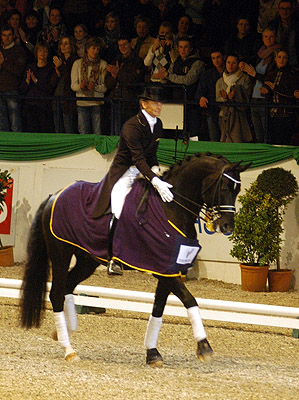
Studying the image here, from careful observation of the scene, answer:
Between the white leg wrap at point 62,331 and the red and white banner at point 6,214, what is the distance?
537 cm

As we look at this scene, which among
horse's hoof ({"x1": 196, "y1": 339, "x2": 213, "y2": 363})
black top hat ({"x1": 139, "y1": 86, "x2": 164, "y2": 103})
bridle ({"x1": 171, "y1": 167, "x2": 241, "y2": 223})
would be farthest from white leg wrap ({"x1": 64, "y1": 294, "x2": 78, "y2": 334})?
black top hat ({"x1": 139, "y1": 86, "x2": 164, "y2": 103})

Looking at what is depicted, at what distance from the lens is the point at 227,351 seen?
7098mm

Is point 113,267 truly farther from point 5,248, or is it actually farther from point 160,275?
point 5,248

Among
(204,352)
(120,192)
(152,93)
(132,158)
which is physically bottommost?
(204,352)

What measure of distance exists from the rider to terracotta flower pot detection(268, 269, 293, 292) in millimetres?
3821

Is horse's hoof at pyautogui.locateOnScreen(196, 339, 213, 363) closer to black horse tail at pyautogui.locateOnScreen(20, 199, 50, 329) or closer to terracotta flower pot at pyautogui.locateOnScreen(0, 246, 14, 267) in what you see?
black horse tail at pyautogui.locateOnScreen(20, 199, 50, 329)

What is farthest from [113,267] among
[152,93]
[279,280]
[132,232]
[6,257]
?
[6,257]

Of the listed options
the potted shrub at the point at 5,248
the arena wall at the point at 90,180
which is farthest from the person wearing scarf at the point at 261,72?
the potted shrub at the point at 5,248

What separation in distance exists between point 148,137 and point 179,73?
4.49 meters

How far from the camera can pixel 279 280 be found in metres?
10.0

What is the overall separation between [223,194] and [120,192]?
34.1 inches

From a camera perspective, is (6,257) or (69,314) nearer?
(69,314)

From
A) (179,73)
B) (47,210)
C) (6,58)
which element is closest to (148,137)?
(47,210)

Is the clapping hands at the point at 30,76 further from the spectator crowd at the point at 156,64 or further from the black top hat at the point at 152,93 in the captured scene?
the black top hat at the point at 152,93
